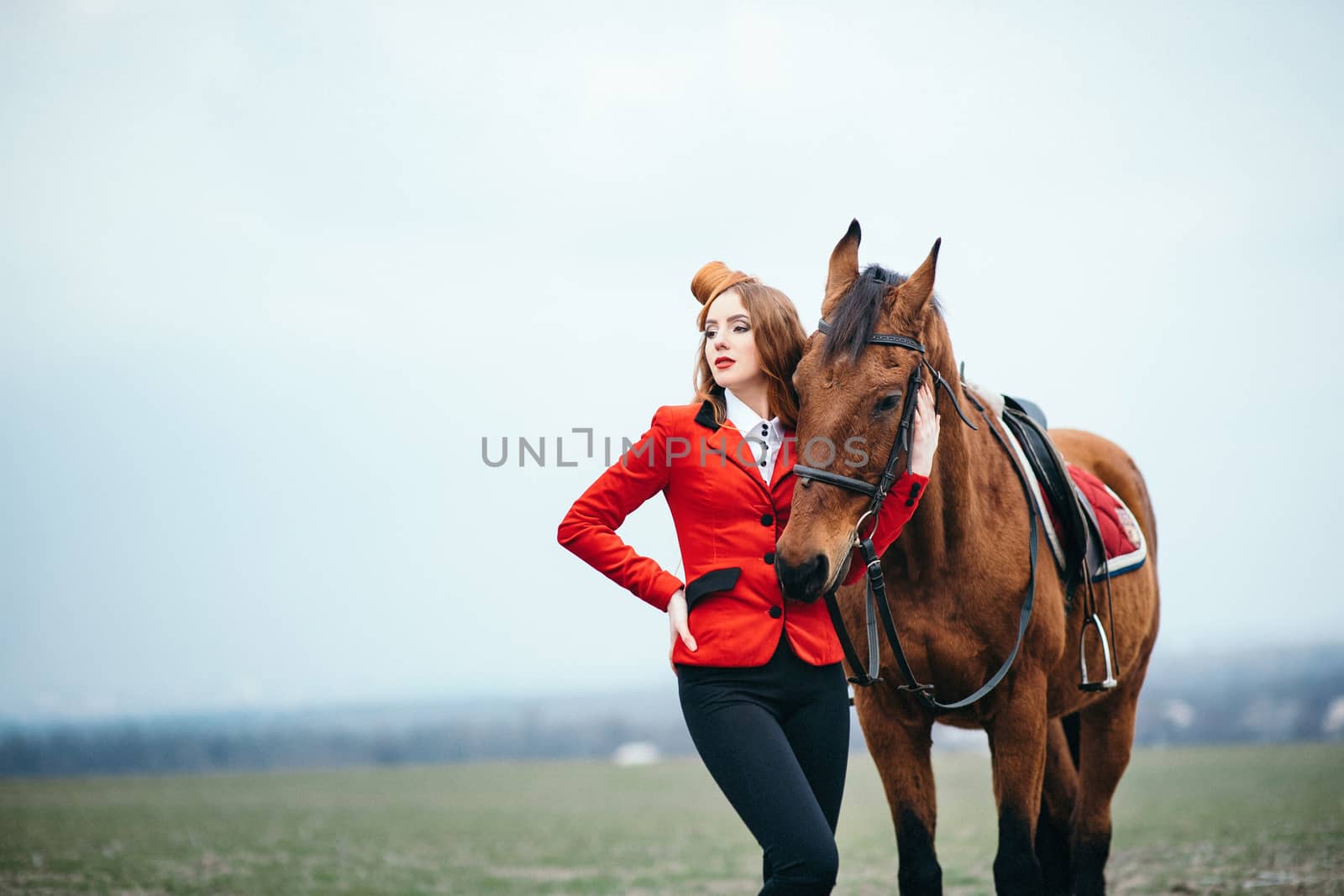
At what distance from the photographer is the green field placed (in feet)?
26.7

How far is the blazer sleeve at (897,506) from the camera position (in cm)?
296

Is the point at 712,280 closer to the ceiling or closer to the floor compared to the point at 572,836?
closer to the ceiling

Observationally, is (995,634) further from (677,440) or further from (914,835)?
(677,440)

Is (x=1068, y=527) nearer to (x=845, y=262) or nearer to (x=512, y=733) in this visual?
(x=845, y=262)

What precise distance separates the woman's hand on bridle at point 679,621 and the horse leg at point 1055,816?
2.83m

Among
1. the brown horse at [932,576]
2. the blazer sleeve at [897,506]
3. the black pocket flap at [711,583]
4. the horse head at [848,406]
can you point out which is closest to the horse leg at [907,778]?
the brown horse at [932,576]

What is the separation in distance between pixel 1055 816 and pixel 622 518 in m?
3.19

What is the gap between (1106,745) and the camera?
208 inches

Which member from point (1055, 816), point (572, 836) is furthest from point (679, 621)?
point (572, 836)

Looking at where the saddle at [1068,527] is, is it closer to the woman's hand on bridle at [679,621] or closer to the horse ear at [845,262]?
the horse ear at [845,262]

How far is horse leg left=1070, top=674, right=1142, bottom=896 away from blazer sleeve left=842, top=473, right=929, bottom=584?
111 inches

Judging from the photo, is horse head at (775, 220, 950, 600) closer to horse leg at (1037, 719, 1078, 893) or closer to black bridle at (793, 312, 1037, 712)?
black bridle at (793, 312, 1037, 712)

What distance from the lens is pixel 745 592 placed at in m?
2.78

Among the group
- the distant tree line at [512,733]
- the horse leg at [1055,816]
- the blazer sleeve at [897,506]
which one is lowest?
the distant tree line at [512,733]
